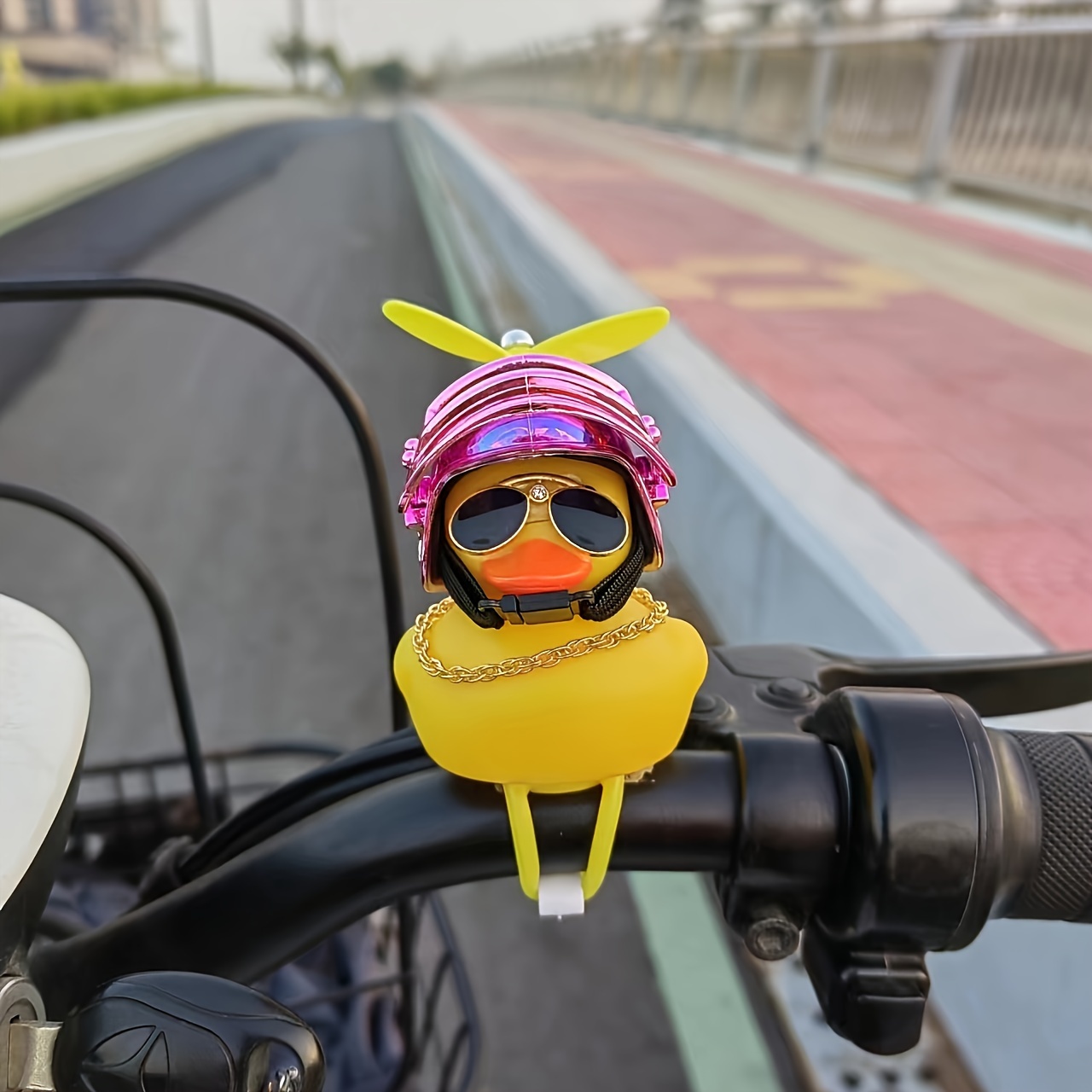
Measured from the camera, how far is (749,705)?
824mm

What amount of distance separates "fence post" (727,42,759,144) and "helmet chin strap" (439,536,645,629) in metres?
16.4

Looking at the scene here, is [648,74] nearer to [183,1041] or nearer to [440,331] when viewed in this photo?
[440,331]

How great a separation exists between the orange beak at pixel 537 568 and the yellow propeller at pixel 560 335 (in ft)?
0.48

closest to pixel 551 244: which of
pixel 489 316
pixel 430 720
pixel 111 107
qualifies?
pixel 489 316

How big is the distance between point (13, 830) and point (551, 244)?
5.72 m

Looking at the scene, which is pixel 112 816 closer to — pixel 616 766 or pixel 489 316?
pixel 616 766

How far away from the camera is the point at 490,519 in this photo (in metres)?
0.65

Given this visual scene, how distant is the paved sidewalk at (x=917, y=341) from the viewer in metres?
2.76

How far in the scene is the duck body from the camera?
68 cm

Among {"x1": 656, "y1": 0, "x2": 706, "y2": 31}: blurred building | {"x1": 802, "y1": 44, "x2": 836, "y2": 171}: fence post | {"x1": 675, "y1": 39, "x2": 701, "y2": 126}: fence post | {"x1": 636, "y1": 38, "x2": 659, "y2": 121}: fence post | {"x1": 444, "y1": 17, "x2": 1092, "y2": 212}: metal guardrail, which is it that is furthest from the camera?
{"x1": 636, "y1": 38, "x2": 659, "y2": 121}: fence post

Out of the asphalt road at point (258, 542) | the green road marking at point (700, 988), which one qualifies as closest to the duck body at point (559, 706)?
the green road marking at point (700, 988)

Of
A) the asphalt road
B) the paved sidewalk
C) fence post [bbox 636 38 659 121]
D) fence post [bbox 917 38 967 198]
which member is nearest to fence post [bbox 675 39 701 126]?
fence post [bbox 636 38 659 121]

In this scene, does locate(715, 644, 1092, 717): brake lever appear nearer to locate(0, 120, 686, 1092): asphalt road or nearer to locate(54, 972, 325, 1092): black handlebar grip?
locate(54, 972, 325, 1092): black handlebar grip

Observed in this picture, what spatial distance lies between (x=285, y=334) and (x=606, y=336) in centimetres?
50
